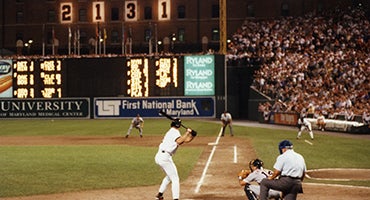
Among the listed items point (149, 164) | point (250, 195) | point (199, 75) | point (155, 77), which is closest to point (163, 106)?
point (155, 77)

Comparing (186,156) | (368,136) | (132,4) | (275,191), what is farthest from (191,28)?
(275,191)

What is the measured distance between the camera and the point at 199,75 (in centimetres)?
5106

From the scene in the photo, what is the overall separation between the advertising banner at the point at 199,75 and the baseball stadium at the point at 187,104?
3.7 inches

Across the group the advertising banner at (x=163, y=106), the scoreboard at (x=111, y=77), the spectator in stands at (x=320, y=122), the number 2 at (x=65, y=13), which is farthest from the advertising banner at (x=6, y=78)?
the spectator in stands at (x=320, y=122)

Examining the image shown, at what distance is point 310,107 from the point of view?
144 feet

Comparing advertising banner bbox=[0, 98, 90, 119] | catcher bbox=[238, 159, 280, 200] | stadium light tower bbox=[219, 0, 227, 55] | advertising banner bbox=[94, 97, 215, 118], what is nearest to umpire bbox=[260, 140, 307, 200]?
catcher bbox=[238, 159, 280, 200]

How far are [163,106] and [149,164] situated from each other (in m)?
29.4

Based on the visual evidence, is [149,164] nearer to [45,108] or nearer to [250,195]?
[250,195]

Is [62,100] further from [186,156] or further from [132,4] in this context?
[186,156]

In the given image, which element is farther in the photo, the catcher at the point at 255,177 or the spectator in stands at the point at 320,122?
the spectator in stands at the point at 320,122

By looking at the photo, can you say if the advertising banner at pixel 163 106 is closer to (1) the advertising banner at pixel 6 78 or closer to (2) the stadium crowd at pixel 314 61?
(2) the stadium crowd at pixel 314 61

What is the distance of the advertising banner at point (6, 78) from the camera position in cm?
5288

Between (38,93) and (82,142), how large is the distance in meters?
19.6

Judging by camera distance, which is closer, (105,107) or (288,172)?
(288,172)
